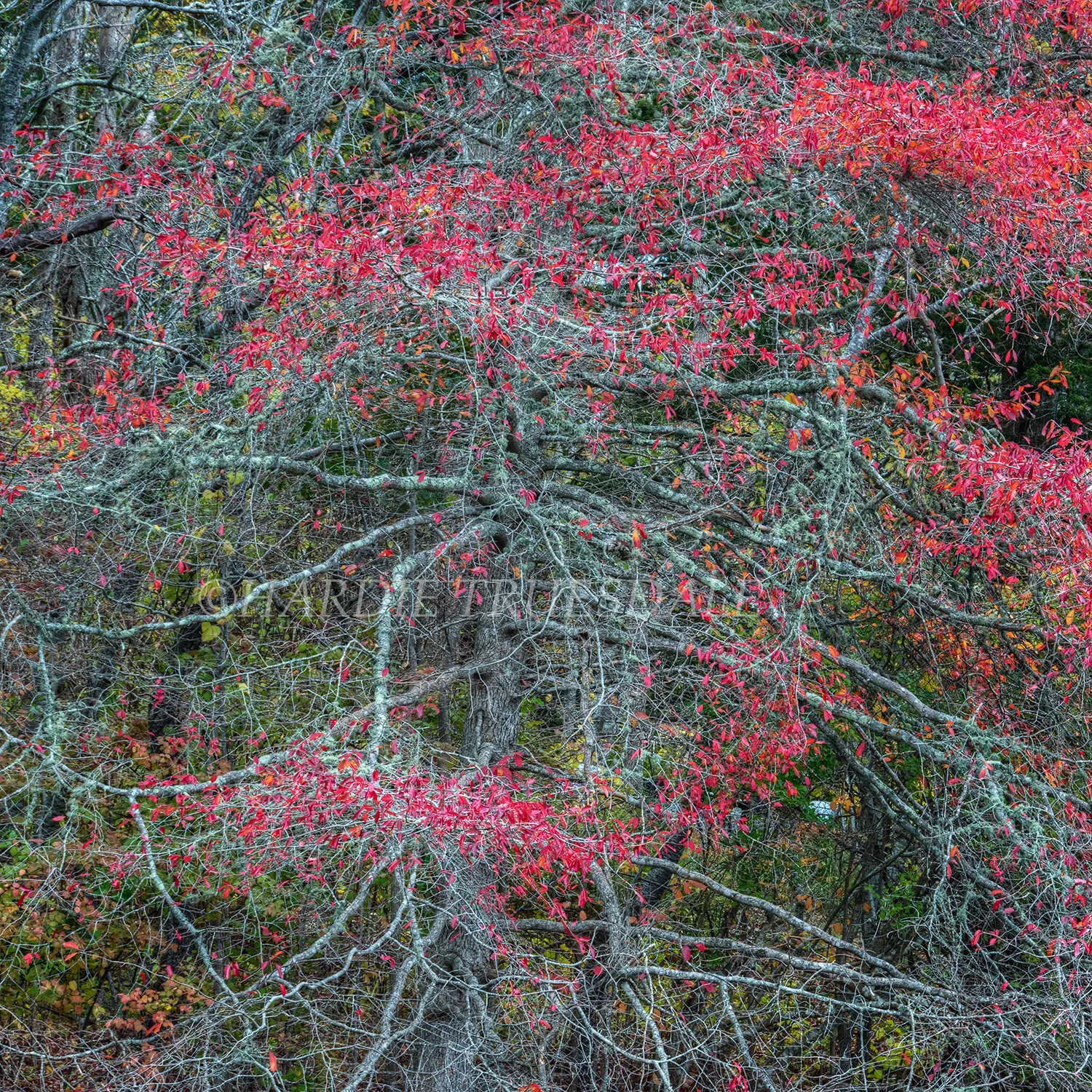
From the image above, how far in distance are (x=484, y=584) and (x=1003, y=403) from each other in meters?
3.82

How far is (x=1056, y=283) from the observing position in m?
7.54

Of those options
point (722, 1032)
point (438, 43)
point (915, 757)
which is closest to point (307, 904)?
point (722, 1032)

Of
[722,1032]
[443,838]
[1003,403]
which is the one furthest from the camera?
[1003,403]

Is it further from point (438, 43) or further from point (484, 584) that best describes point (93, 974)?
point (438, 43)

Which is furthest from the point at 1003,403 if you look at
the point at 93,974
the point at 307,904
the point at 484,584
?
the point at 93,974

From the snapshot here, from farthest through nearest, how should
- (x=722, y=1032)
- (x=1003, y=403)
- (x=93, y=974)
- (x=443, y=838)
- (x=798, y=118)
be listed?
(x=93, y=974) → (x=1003, y=403) → (x=798, y=118) → (x=722, y=1032) → (x=443, y=838)

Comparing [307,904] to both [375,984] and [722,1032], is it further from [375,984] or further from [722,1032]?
[722,1032]

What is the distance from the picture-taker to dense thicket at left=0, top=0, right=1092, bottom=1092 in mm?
6387

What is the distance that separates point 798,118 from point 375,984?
6889 millimetres

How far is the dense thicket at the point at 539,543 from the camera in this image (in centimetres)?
639

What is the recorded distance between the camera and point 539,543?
702 centimetres

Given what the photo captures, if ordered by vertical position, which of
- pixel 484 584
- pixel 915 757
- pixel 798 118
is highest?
pixel 798 118

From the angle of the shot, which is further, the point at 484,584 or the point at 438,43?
the point at 438,43

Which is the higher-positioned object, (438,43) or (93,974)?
(438,43)
